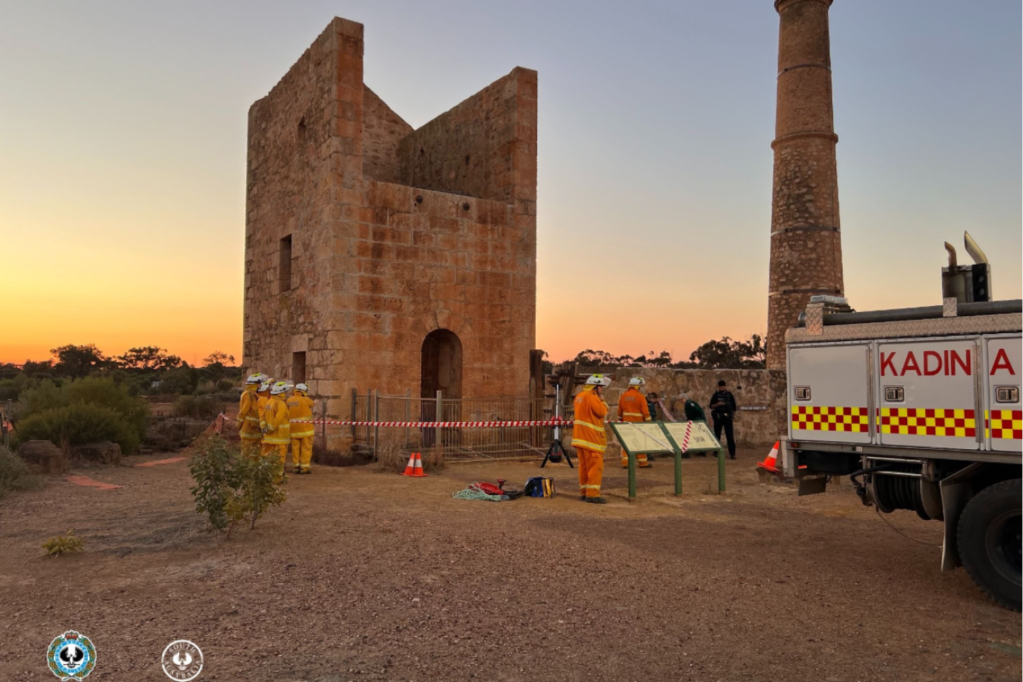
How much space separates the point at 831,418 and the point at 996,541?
161cm

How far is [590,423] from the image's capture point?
9.92 m

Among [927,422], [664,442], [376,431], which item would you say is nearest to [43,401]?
[376,431]

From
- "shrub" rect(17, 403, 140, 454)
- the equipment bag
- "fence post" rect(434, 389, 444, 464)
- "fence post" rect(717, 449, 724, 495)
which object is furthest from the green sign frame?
"shrub" rect(17, 403, 140, 454)

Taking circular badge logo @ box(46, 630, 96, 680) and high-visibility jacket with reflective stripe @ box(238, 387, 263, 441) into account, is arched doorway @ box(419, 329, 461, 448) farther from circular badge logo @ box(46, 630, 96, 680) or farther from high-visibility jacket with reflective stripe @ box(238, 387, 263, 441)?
circular badge logo @ box(46, 630, 96, 680)

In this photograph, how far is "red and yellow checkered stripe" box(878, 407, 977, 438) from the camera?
5.87 meters

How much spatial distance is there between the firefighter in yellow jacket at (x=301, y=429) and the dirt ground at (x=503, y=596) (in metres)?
3.28

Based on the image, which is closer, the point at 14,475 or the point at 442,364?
the point at 14,475

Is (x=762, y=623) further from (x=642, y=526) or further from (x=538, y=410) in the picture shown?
(x=538, y=410)

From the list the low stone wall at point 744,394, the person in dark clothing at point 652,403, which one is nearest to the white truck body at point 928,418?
the person in dark clothing at point 652,403

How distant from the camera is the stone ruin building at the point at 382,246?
1491cm

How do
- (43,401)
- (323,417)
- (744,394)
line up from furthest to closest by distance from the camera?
(744,394)
(43,401)
(323,417)

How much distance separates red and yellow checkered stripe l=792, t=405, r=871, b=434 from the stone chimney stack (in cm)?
1380

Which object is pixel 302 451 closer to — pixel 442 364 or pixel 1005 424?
pixel 442 364

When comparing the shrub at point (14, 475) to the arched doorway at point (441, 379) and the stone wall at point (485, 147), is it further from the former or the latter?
the stone wall at point (485, 147)
